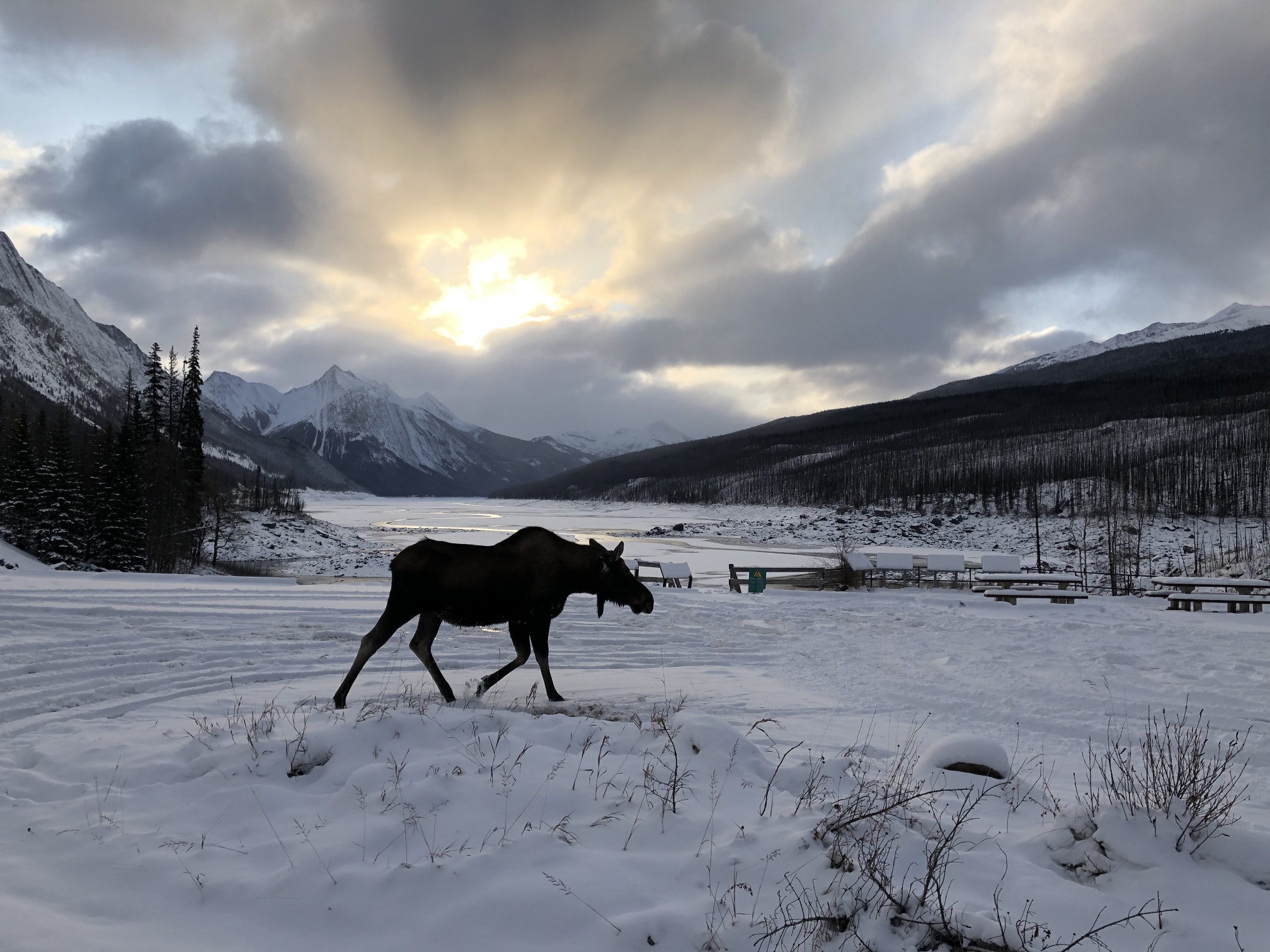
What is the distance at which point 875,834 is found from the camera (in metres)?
3.74

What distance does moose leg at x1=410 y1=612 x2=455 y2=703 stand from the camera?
677 cm

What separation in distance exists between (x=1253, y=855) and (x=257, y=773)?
20.4ft

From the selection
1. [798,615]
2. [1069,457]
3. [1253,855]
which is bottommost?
[798,615]

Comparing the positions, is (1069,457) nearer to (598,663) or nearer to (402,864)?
(598,663)

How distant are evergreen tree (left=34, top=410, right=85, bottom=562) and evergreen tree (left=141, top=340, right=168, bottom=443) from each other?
45.9 feet

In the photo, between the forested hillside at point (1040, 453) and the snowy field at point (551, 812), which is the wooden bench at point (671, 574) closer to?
the snowy field at point (551, 812)

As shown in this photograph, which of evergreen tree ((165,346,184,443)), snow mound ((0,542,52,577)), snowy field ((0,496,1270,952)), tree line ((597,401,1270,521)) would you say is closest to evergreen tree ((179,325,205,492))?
evergreen tree ((165,346,184,443))

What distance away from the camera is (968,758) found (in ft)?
17.7

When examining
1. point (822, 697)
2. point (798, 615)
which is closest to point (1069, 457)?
point (798, 615)

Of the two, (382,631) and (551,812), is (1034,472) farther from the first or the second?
(551,812)

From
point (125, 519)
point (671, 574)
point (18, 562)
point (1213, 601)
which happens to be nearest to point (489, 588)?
point (671, 574)

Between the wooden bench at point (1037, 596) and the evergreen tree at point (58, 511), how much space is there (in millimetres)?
42540

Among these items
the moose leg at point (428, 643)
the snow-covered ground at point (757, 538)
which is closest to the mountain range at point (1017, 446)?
the snow-covered ground at point (757, 538)

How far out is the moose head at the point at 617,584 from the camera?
7621mm
